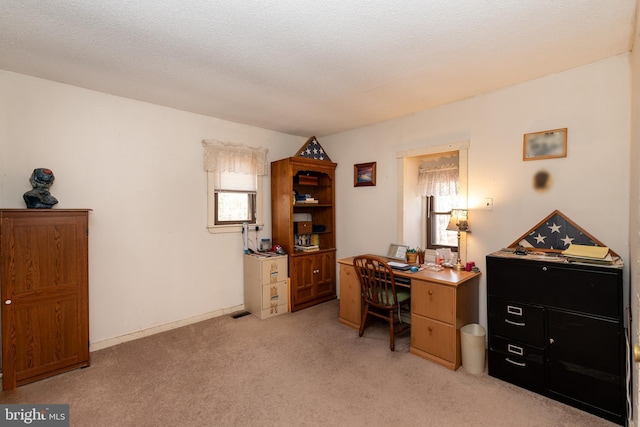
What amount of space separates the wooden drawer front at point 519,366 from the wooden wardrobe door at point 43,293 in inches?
134

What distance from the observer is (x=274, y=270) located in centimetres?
371

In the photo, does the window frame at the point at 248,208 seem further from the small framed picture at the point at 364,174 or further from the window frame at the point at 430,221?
the window frame at the point at 430,221

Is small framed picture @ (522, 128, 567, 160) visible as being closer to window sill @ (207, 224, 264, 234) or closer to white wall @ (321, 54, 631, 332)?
white wall @ (321, 54, 631, 332)

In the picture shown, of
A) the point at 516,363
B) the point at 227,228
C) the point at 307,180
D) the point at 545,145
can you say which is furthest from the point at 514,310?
the point at 227,228

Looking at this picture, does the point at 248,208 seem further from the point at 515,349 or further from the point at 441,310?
the point at 515,349

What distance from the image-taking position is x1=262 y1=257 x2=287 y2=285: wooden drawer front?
3625mm

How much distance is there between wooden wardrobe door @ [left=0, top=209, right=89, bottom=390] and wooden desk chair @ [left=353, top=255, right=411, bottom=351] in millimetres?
2492

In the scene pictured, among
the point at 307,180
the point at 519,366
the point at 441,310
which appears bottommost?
the point at 519,366

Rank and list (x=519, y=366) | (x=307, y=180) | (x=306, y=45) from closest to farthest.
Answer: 1. (x=306, y=45)
2. (x=519, y=366)
3. (x=307, y=180)

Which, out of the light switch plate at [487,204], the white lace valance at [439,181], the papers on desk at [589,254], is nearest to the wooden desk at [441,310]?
the light switch plate at [487,204]

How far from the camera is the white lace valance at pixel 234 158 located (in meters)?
3.55

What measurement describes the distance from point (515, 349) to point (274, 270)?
101 inches

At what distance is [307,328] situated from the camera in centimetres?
332

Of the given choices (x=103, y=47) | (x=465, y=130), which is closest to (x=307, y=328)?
(x=465, y=130)
